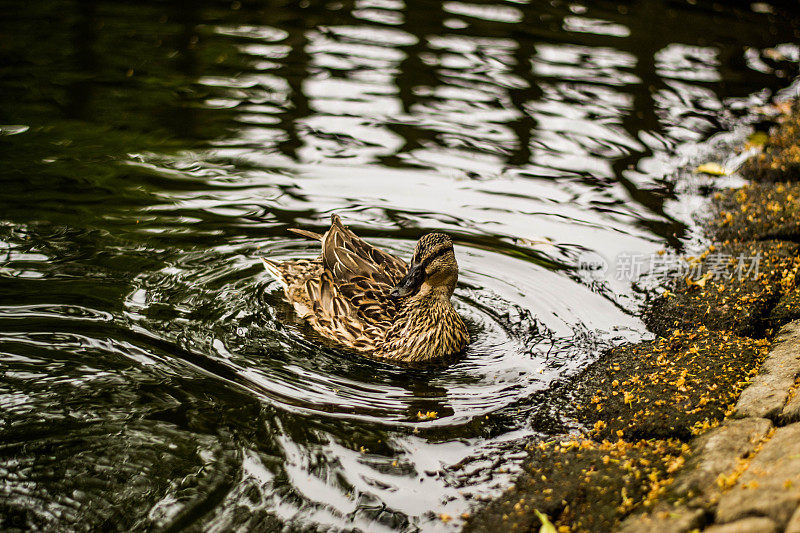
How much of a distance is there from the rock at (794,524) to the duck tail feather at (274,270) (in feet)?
15.0

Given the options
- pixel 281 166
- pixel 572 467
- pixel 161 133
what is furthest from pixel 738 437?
pixel 161 133

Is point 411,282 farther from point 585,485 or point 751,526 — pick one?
point 751,526

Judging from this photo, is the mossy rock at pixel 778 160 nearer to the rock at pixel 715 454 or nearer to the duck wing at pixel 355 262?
the duck wing at pixel 355 262

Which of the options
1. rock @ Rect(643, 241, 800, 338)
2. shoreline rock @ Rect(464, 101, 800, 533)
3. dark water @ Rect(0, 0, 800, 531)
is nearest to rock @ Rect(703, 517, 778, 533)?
shoreline rock @ Rect(464, 101, 800, 533)

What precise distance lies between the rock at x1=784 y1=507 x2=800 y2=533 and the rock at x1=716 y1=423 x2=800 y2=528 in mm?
38

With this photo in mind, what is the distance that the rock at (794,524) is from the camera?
3244mm

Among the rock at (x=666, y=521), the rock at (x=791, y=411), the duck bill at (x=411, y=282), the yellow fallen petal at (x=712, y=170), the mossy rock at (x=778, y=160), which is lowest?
the rock at (x=666, y=521)

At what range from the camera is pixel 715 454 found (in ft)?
14.0

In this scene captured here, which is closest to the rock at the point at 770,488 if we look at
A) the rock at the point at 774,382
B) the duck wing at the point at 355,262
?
the rock at the point at 774,382

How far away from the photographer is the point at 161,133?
32.0ft

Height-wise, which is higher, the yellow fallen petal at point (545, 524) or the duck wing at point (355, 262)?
the duck wing at point (355, 262)

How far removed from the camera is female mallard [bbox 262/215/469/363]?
20.3 ft

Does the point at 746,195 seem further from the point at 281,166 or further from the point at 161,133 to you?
the point at 161,133

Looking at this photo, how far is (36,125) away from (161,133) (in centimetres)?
143
